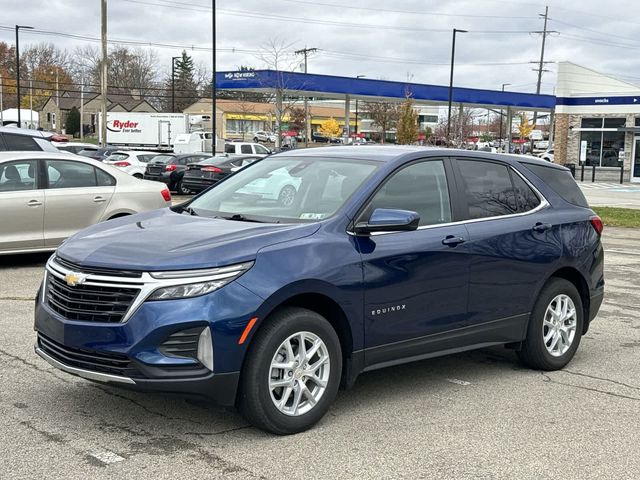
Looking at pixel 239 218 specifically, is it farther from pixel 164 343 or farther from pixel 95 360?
pixel 95 360

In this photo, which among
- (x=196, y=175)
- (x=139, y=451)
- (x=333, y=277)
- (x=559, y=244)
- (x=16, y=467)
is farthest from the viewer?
(x=196, y=175)

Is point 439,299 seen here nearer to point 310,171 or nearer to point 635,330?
point 310,171

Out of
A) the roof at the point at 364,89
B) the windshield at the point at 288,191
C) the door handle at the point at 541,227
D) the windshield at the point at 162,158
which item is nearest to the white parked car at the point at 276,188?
the windshield at the point at 288,191

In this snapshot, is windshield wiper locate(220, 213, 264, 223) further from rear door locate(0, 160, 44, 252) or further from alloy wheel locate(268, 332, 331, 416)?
rear door locate(0, 160, 44, 252)

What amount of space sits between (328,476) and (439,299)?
1.68 metres

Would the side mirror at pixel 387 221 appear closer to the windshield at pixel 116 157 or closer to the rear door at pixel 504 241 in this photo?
the rear door at pixel 504 241

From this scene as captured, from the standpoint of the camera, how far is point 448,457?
433 cm

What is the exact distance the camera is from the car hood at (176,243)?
14.0 ft

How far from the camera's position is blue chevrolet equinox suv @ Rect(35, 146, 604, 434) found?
4.19 m

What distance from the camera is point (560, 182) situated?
6605 millimetres

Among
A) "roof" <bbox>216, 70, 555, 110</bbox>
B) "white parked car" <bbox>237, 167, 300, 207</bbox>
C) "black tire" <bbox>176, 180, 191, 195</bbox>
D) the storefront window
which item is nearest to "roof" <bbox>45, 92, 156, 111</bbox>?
"roof" <bbox>216, 70, 555, 110</bbox>

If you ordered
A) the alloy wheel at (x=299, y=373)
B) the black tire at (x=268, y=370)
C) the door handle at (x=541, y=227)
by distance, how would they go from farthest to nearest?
the door handle at (x=541, y=227) → the alloy wheel at (x=299, y=373) → the black tire at (x=268, y=370)

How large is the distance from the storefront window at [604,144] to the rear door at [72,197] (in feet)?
131

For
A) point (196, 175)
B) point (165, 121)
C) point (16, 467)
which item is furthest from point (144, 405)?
point (165, 121)
